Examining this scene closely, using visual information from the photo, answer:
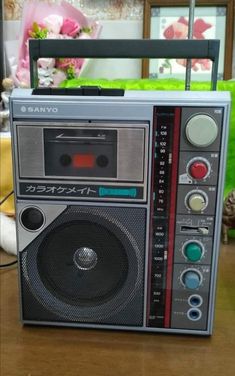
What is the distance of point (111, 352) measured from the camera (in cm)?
47

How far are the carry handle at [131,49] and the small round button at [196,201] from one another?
0.12 metres

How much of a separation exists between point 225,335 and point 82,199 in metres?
0.21

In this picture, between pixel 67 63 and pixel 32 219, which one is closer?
pixel 32 219

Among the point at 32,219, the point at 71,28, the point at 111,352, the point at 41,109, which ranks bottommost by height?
the point at 111,352

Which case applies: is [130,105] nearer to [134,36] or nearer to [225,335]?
[225,335]

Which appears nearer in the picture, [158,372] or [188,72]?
[158,372]

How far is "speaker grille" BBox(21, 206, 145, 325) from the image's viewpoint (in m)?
0.48

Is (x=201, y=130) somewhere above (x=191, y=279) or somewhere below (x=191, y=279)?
above

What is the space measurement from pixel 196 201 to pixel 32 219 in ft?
0.56

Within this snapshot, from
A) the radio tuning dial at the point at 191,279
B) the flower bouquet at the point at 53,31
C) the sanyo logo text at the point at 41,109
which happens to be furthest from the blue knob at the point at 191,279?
the flower bouquet at the point at 53,31

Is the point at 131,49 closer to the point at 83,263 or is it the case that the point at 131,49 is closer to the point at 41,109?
the point at 41,109

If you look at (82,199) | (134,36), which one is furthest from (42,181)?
(134,36)

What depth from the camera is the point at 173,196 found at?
0.47 metres

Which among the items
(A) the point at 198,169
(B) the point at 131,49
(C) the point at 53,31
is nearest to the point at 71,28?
(C) the point at 53,31
